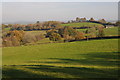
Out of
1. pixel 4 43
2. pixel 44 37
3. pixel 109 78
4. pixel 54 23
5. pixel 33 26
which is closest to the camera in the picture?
pixel 109 78

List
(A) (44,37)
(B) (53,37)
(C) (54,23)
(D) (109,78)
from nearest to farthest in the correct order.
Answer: (D) (109,78) → (B) (53,37) → (A) (44,37) → (C) (54,23)

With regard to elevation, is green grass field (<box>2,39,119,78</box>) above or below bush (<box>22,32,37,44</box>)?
below

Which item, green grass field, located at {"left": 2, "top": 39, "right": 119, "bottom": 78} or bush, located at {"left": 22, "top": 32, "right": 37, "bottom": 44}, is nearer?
green grass field, located at {"left": 2, "top": 39, "right": 119, "bottom": 78}

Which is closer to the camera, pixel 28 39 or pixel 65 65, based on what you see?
pixel 65 65

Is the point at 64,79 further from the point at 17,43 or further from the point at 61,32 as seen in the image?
the point at 61,32

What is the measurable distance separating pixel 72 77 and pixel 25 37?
6192cm

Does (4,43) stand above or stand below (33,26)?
below

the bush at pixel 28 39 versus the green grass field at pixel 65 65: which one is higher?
the bush at pixel 28 39

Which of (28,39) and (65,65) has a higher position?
(28,39)

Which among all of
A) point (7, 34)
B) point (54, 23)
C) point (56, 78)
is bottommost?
point (56, 78)

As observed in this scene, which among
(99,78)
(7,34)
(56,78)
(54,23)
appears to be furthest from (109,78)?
(54,23)

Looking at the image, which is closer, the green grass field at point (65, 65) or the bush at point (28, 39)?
the green grass field at point (65, 65)

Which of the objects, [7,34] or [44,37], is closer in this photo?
[44,37]

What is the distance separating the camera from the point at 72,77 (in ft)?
29.2
